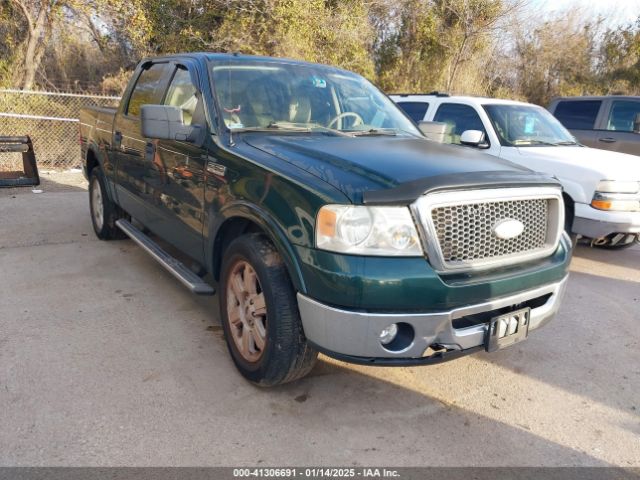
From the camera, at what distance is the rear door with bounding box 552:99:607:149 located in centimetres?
888

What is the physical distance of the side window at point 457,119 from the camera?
22.0ft

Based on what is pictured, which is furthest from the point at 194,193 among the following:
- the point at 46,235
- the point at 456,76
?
the point at 456,76

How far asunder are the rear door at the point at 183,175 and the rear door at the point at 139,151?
0.14 m

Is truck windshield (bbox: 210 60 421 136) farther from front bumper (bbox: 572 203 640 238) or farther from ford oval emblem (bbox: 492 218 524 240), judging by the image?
front bumper (bbox: 572 203 640 238)

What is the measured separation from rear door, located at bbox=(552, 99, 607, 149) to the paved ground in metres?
5.31

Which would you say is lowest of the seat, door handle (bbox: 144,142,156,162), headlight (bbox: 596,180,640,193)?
headlight (bbox: 596,180,640,193)

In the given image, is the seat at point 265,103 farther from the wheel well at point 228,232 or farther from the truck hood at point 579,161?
the truck hood at point 579,161

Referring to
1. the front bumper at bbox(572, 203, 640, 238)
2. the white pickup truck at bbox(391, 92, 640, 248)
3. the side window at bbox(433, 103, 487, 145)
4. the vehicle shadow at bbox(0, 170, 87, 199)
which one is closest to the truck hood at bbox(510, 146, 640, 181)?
the white pickup truck at bbox(391, 92, 640, 248)

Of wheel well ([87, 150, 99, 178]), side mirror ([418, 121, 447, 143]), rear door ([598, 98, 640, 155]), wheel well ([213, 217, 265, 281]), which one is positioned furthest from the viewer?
rear door ([598, 98, 640, 155])

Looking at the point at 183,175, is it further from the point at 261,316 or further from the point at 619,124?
the point at 619,124

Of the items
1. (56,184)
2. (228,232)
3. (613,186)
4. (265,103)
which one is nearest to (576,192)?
(613,186)

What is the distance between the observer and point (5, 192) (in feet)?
27.0

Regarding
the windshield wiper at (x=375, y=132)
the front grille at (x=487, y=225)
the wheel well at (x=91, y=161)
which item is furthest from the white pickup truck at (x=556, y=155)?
the wheel well at (x=91, y=161)

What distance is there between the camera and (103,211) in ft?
18.5
